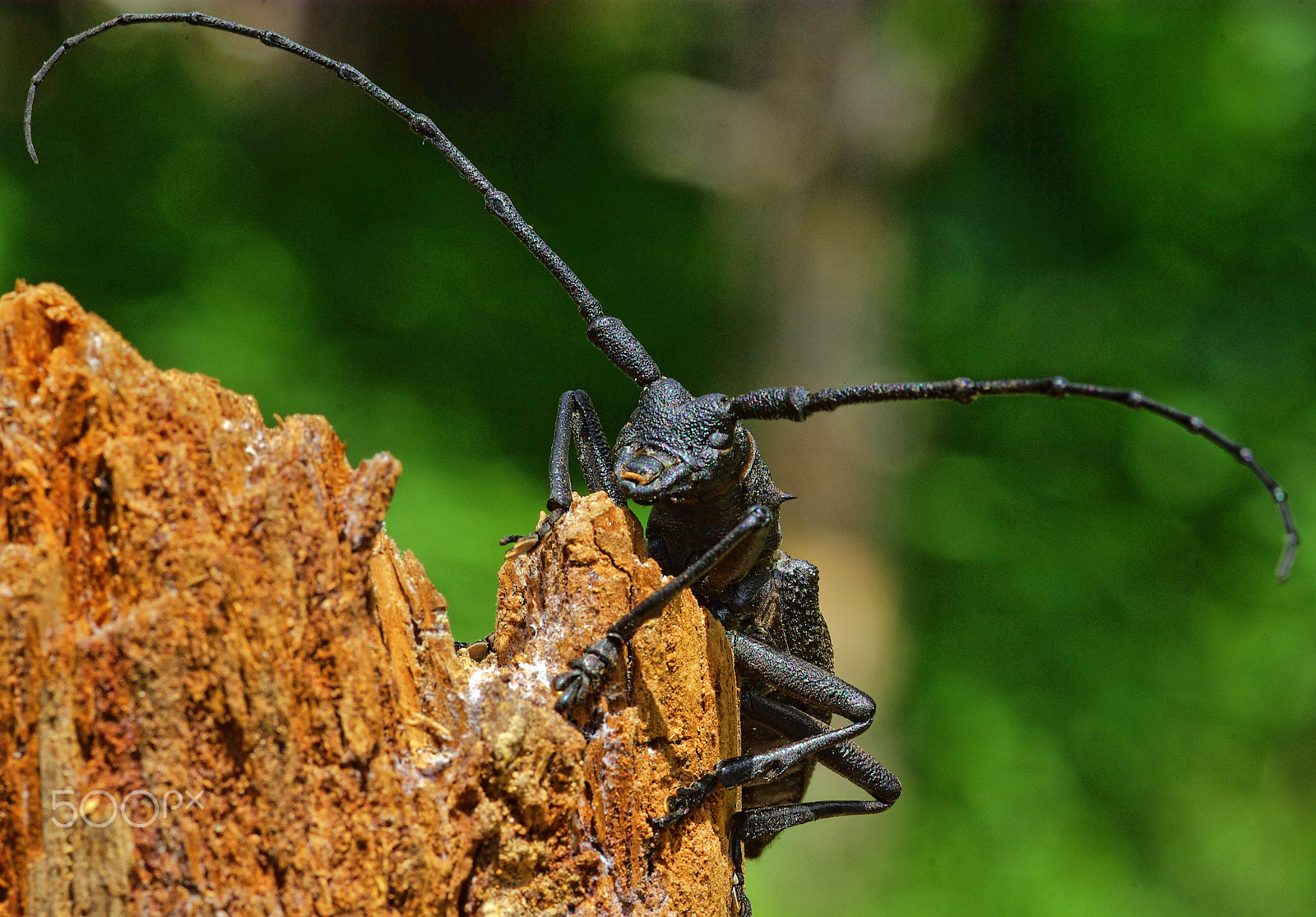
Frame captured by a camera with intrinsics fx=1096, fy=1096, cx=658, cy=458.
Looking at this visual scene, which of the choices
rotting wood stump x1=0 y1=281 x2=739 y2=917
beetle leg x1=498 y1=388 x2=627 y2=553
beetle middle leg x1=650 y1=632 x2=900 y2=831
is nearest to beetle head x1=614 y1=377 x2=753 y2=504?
beetle leg x1=498 y1=388 x2=627 y2=553

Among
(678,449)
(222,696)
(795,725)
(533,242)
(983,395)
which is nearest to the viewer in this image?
(222,696)

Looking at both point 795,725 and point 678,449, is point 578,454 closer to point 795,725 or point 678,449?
point 678,449

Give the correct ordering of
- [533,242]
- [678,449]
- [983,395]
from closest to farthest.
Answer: [983,395], [678,449], [533,242]

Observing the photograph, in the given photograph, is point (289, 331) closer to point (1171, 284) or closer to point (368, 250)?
point (368, 250)

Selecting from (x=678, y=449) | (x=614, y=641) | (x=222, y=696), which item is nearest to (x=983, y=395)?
(x=678, y=449)

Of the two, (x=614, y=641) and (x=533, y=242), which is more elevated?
(x=533, y=242)

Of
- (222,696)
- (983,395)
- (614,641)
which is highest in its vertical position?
(983,395)
